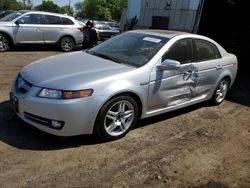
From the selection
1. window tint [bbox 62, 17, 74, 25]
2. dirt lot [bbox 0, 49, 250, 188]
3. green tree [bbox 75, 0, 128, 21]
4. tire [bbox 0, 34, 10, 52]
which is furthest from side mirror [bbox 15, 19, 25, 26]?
→ green tree [bbox 75, 0, 128, 21]

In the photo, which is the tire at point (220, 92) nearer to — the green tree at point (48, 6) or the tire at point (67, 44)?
the tire at point (67, 44)

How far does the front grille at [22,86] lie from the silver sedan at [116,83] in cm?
2

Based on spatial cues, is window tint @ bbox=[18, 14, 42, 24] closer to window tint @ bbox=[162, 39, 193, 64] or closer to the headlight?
window tint @ bbox=[162, 39, 193, 64]

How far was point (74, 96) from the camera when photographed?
425cm

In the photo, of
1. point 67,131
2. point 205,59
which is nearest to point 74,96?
point 67,131

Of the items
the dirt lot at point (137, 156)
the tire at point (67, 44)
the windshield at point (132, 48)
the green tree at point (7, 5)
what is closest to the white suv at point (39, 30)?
the tire at point (67, 44)

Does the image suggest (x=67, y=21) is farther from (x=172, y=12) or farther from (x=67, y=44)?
(x=172, y=12)

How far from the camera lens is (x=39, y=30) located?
12734mm

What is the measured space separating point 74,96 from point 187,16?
8.43 meters

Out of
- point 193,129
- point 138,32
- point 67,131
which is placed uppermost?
point 138,32

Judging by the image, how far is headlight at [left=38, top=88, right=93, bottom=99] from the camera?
13.9 ft

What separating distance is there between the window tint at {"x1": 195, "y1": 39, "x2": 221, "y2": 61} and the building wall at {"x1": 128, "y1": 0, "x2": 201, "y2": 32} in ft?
17.4

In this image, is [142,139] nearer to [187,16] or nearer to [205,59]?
[205,59]

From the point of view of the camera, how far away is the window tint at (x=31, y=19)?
12.4 m
